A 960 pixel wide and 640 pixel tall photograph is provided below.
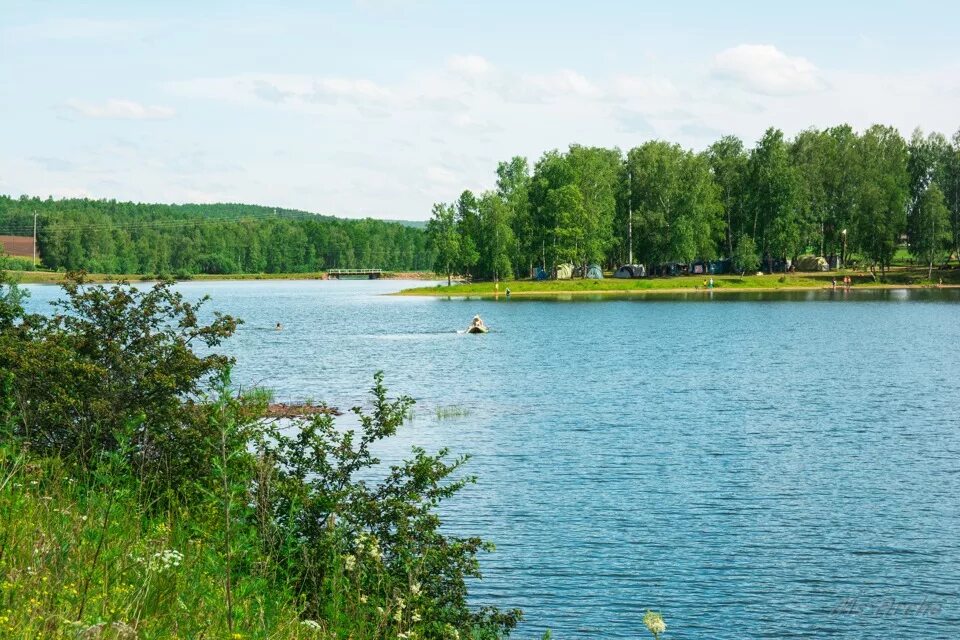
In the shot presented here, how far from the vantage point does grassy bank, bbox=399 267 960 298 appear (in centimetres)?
14500

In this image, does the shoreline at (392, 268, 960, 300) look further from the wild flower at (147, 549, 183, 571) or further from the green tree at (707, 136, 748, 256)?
the wild flower at (147, 549, 183, 571)

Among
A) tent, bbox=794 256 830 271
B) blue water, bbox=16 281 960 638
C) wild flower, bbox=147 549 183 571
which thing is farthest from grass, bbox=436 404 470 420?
tent, bbox=794 256 830 271

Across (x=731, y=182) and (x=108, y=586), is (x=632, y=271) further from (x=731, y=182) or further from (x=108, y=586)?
(x=108, y=586)

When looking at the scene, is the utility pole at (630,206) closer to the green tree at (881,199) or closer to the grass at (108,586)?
→ the green tree at (881,199)

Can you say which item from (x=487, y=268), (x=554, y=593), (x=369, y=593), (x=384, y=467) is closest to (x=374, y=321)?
(x=487, y=268)

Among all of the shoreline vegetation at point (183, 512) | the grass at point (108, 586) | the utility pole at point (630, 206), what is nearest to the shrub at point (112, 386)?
the shoreline vegetation at point (183, 512)

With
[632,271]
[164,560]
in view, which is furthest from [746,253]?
[164,560]

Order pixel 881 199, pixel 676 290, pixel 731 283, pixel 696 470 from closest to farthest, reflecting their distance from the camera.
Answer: pixel 696 470 < pixel 881 199 < pixel 731 283 < pixel 676 290

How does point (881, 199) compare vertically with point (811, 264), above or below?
above

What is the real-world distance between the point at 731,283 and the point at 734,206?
12545mm

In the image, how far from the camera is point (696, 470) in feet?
101

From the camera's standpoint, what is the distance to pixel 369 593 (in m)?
12.8

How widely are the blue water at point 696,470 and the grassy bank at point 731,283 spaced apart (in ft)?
219

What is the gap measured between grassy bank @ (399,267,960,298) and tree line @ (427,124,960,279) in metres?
2.77
